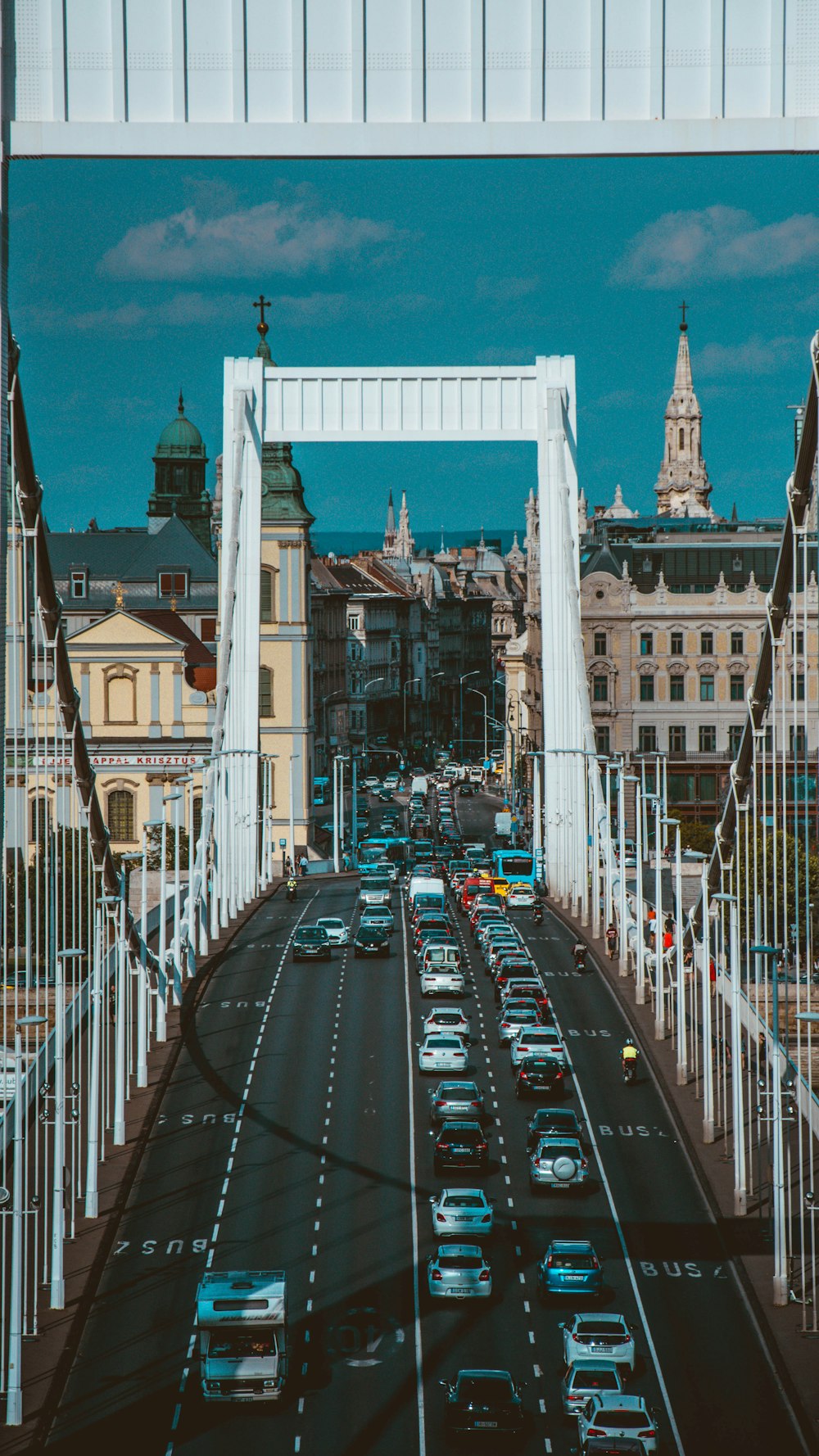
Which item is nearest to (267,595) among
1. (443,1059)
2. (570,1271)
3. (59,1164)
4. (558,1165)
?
(443,1059)

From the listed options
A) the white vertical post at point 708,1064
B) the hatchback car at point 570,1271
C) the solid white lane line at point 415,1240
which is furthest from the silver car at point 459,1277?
the white vertical post at point 708,1064

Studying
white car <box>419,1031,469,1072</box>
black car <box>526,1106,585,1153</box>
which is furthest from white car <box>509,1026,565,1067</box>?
black car <box>526,1106,585,1153</box>

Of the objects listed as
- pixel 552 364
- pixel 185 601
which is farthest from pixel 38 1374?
pixel 185 601

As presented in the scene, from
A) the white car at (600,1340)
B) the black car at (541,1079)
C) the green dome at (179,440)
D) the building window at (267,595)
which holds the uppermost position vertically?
the green dome at (179,440)

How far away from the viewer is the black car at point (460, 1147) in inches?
1406

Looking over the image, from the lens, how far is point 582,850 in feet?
193

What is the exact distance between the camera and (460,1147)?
118 feet

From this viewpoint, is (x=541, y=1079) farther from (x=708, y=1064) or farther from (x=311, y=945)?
(x=311, y=945)

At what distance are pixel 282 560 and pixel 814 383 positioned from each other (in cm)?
7865

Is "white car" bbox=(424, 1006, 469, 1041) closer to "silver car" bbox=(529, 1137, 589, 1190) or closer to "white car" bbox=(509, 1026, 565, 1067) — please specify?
"white car" bbox=(509, 1026, 565, 1067)

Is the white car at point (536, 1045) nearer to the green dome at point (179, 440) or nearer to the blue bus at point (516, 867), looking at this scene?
the blue bus at point (516, 867)

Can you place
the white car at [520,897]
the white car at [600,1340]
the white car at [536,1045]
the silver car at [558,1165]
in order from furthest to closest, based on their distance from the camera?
the white car at [520,897]
the white car at [536,1045]
the silver car at [558,1165]
the white car at [600,1340]

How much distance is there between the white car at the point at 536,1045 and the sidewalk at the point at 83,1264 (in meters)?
7.93

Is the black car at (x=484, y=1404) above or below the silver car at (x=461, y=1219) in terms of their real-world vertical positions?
below
